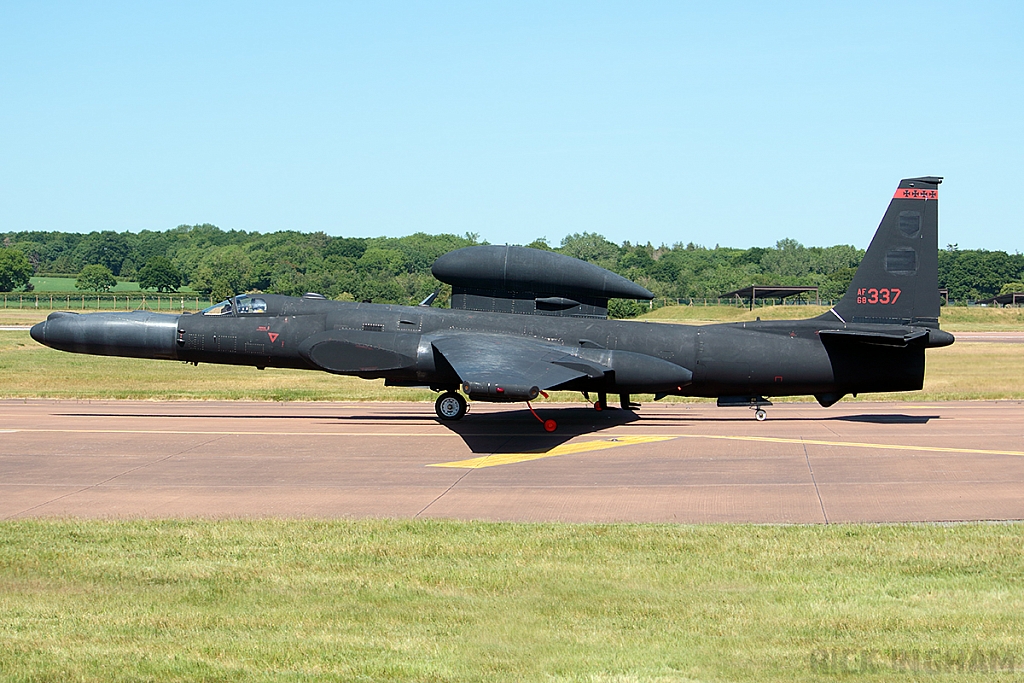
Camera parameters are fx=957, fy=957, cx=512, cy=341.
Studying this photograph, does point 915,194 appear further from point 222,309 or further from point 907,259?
point 222,309

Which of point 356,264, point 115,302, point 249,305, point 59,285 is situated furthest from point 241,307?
point 59,285

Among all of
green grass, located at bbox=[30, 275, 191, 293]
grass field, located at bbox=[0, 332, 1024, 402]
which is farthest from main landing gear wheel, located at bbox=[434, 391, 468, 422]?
green grass, located at bbox=[30, 275, 191, 293]

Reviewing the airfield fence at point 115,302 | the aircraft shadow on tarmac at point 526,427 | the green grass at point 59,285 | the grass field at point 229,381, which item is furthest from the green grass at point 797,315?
the green grass at point 59,285

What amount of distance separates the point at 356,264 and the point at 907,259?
77661mm

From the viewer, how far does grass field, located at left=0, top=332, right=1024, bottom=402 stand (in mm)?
28531

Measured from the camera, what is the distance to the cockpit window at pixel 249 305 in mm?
22672

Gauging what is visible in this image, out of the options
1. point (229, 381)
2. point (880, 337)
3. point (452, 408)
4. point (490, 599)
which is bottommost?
point (229, 381)

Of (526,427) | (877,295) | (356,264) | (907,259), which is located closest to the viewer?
(907,259)

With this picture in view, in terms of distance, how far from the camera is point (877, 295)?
21641 millimetres

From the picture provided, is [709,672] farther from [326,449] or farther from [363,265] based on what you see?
[363,265]

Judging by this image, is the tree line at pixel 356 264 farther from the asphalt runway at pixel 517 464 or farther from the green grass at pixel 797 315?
the asphalt runway at pixel 517 464

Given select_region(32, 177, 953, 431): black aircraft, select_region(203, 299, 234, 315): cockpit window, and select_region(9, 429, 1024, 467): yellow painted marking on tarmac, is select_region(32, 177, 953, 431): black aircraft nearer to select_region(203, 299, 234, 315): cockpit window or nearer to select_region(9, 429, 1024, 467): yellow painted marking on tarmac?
select_region(203, 299, 234, 315): cockpit window

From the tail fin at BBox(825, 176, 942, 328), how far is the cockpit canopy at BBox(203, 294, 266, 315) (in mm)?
13905

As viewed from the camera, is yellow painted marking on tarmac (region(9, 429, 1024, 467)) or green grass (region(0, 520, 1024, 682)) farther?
yellow painted marking on tarmac (region(9, 429, 1024, 467))
